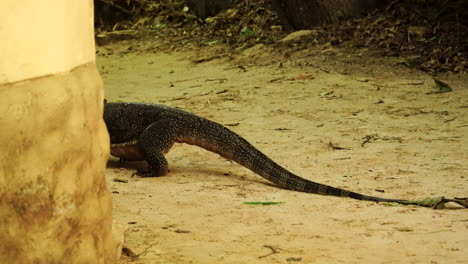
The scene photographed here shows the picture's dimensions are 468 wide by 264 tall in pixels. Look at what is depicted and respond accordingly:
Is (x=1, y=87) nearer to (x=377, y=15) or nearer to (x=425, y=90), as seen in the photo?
(x=425, y=90)

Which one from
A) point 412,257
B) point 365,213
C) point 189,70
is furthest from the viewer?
point 189,70

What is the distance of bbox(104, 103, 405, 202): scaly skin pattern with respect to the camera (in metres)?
5.39

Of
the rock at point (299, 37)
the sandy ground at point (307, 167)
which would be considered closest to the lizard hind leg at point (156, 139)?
the sandy ground at point (307, 167)

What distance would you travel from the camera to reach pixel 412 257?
3.11 metres

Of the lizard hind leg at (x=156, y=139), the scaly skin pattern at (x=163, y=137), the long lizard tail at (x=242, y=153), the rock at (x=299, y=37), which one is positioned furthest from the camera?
the rock at (x=299, y=37)

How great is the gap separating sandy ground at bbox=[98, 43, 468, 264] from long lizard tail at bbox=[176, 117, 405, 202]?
0.10 meters

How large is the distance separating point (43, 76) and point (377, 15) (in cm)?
875

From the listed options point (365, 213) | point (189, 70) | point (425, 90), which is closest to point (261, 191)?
point (365, 213)

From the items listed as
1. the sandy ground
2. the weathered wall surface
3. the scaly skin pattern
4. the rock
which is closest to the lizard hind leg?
the scaly skin pattern

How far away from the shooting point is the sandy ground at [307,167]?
335cm

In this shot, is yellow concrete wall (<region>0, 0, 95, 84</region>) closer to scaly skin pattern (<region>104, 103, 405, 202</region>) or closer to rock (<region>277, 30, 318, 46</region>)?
scaly skin pattern (<region>104, 103, 405, 202</region>)

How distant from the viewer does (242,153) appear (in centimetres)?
543

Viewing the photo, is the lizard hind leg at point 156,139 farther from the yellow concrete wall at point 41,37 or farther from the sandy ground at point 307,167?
the yellow concrete wall at point 41,37

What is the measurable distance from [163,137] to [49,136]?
3.30 metres
